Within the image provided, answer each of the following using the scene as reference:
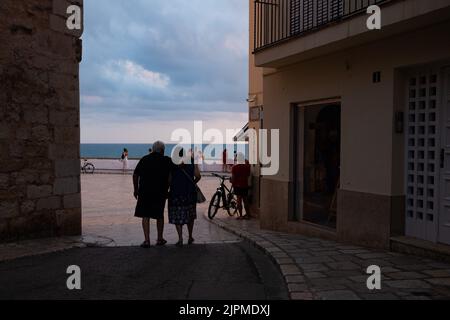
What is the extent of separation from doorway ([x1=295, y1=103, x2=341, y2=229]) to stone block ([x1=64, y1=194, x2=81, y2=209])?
4.49 metres

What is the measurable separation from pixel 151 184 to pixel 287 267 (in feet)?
10.5

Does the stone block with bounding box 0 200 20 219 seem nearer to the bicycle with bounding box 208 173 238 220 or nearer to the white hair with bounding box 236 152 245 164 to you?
the bicycle with bounding box 208 173 238 220

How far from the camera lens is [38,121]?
29.7 ft

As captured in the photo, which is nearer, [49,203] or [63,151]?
[49,203]

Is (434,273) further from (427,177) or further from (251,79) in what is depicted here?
(251,79)

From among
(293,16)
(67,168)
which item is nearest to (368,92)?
(293,16)

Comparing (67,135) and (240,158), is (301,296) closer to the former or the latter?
(67,135)

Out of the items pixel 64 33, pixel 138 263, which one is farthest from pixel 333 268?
pixel 64 33

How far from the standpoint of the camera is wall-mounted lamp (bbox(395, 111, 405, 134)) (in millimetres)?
7676

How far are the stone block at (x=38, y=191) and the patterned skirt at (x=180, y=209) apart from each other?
87.7 inches

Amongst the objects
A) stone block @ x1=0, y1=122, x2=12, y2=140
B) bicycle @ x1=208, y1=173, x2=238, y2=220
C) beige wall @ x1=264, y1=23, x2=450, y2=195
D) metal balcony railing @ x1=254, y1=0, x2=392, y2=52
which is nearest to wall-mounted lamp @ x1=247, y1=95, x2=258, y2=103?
bicycle @ x1=208, y1=173, x2=238, y2=220
